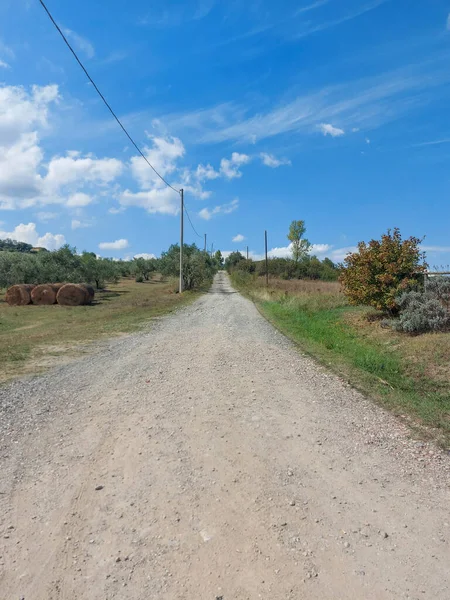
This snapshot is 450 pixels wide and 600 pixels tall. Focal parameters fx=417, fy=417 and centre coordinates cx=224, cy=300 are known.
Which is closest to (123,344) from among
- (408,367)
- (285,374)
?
(285,374)

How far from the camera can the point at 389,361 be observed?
8234 mm

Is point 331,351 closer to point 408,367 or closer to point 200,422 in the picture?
point 408,367

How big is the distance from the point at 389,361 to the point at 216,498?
5.94 metres

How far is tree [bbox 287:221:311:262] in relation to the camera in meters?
77.4

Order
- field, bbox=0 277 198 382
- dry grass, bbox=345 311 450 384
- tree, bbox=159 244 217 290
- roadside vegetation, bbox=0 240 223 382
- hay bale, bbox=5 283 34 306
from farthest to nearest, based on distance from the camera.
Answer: tree, bbox=159 244 217 290 → hay bale, bbox=5 283 34 306 → roadside vegetation, bbox=0 240 223 382 → field, bbox=0 277 198 382 → dry grass, bbox=345 311 450 384

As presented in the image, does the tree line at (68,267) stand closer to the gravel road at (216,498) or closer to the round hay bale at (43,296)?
the round hay bale at (43,296)

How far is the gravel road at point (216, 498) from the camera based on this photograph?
8.13 ft

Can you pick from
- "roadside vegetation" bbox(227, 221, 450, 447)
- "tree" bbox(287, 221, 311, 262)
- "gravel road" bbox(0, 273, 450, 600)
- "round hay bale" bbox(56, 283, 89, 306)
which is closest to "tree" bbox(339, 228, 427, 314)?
"roadside vegetation" bbox(227, 221, 450, 447)

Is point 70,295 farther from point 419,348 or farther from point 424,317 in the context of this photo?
point 419,348

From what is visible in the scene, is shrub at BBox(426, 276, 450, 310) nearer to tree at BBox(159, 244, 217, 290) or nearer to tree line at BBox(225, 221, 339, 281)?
tree at BBox(159, 244, 217, 290)

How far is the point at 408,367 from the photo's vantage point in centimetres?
786

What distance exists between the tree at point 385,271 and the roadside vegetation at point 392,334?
3cm

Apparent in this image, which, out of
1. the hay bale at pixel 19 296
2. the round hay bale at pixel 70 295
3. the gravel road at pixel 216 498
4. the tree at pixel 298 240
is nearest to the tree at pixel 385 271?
the gravel road at pixel 216 498

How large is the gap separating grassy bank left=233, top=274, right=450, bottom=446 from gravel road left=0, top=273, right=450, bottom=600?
0.45 m
